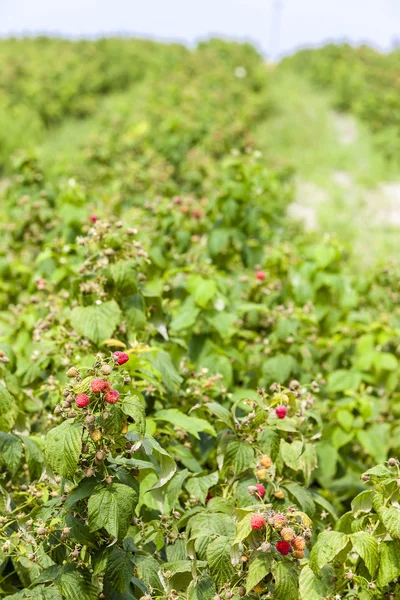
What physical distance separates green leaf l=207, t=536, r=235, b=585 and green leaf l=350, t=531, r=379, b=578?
33 centimetres

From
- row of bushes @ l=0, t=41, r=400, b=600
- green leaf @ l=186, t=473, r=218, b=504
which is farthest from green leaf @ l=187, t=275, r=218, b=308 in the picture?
green leaf @ l=186, t=473, r=218, b=504

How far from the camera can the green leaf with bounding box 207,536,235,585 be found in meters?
1.80

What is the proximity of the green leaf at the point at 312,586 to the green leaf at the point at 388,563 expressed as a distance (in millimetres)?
139

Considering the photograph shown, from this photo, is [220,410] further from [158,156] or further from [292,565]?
[158,156]

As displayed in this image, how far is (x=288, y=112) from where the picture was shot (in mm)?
15406

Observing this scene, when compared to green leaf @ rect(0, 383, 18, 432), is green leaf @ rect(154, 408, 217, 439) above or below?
below

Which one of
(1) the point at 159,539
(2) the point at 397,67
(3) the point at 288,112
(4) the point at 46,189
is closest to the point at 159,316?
(1) the point at 159,539

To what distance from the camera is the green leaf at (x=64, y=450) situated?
1746mm

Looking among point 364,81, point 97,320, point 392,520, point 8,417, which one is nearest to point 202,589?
point 392,520

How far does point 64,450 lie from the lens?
1750 mm

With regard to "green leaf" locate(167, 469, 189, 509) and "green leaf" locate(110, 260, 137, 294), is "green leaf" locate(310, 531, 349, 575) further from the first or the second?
"green leaf" locate(110, 260, 137, 294)

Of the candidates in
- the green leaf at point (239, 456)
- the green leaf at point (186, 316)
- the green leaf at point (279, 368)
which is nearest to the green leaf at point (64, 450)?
the green leaf at point (239, 456)

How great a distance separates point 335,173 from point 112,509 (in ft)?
36.7

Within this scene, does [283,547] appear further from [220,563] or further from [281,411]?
[281,411]
